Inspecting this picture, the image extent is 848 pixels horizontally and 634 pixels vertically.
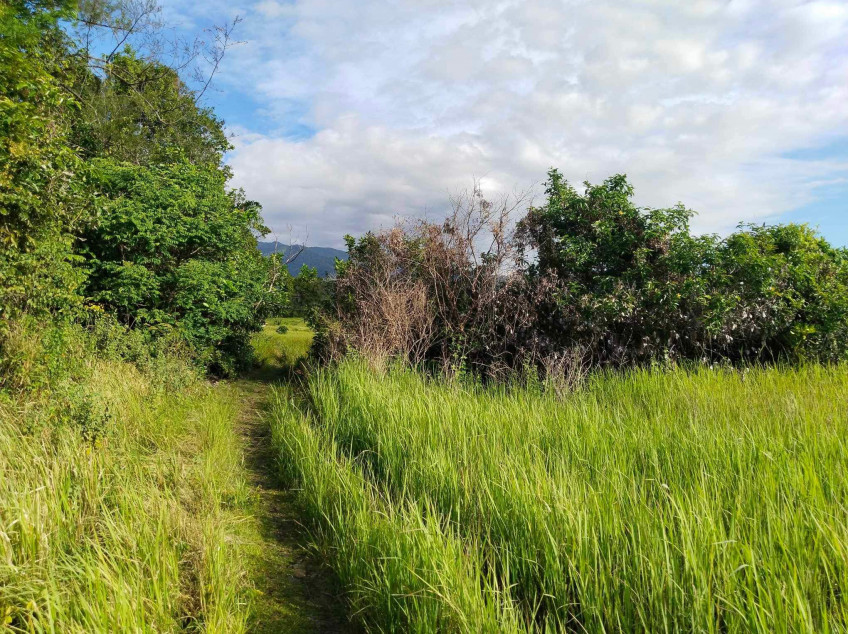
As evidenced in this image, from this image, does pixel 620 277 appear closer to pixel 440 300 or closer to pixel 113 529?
pixel 440 300

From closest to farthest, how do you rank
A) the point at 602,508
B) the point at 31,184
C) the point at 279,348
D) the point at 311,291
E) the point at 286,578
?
the point at 602,508 < the point at 286,578 < the point at 31,184 < the point at 311,291 < the point at 279,348

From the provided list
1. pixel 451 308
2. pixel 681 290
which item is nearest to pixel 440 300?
pixel 451 308

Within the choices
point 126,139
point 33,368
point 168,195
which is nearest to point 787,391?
point 33,368

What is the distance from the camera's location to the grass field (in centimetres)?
287

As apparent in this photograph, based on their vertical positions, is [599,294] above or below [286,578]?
above

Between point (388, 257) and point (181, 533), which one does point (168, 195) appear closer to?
point (388, 257)

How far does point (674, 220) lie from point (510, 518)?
7.69 meters

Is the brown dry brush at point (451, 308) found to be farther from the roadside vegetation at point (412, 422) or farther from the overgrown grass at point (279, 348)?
the overgrown grass at point (279, 348)

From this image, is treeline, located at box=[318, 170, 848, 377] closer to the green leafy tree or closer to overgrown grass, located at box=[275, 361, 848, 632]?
the green leafy tree

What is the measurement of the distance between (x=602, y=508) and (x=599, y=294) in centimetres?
671

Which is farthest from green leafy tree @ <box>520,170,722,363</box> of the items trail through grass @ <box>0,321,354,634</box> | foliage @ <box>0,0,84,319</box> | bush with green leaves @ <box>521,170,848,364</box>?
foliage @ <box>0,0,84,319</box>

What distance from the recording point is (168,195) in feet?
34.3

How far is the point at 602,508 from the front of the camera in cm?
314

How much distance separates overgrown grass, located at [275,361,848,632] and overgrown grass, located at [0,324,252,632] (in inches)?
35.0
